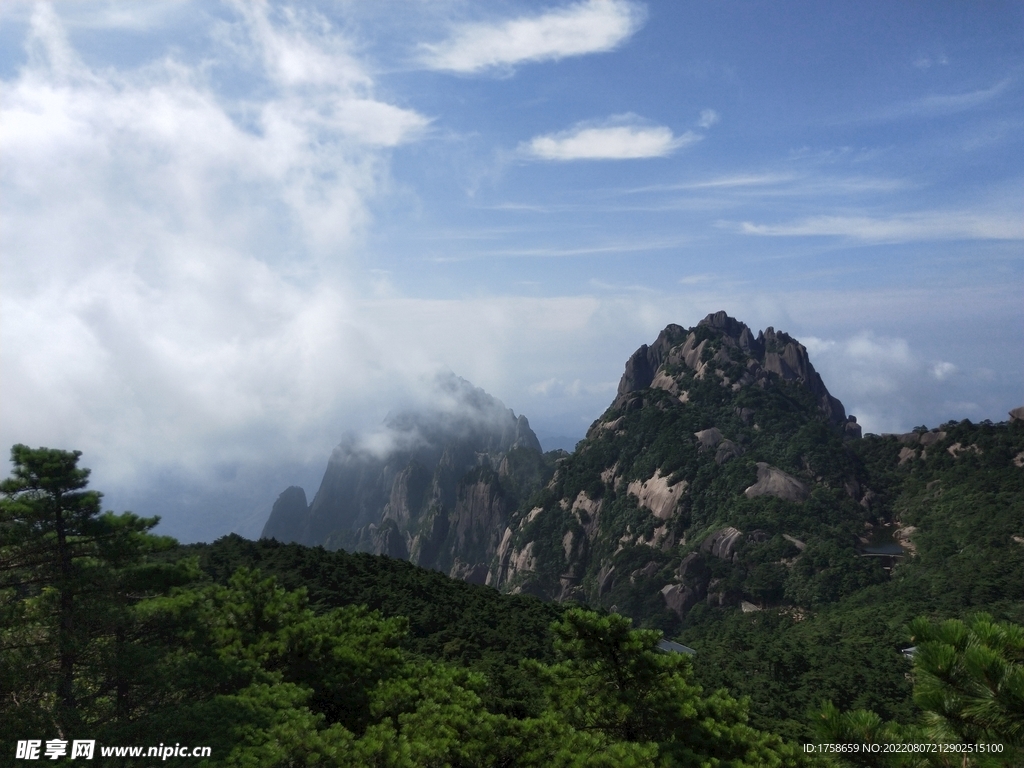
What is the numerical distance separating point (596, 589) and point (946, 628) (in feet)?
373

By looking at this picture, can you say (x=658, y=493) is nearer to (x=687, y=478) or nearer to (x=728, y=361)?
(x=687, y=478)

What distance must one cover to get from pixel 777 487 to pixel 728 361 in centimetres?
4508

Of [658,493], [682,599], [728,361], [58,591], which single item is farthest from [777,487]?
[58,591]

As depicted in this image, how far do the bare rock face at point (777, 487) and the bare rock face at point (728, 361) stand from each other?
111 feet

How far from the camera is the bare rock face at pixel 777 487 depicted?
109m

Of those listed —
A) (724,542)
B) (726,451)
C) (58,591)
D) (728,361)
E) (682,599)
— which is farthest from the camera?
(728,361)

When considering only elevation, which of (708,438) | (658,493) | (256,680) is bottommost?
(256,680)

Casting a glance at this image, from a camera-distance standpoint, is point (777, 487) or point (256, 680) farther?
point (777, 487)

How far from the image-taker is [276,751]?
16391 millimetres

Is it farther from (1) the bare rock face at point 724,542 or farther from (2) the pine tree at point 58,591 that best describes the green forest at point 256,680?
(1) the bare rock face at point 724,542

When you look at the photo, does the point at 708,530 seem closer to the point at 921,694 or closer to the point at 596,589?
the point at 596,589

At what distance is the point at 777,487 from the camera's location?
11075cm

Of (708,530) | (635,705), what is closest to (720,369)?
(708,530)

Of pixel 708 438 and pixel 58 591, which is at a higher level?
pixel 708 438
